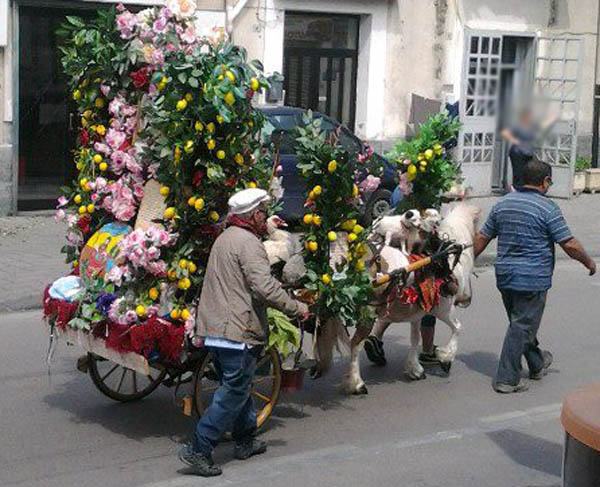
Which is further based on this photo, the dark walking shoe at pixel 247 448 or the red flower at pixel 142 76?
the red flower at pixel 142 76

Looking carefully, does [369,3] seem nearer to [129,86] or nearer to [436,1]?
[436,1]

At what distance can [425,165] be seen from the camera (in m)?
9.10

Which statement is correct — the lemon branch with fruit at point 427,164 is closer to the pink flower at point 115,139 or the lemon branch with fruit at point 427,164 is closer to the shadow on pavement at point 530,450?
the shadow on pavement at point 530,450

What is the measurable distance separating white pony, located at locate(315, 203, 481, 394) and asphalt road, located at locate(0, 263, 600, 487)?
18 centimetres

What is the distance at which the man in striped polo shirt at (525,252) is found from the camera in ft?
28.8

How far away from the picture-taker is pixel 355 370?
8727 millimetres

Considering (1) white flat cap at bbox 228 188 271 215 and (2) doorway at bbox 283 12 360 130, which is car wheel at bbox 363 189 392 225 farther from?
(1) white flat cap at bbox 228 188 271 215

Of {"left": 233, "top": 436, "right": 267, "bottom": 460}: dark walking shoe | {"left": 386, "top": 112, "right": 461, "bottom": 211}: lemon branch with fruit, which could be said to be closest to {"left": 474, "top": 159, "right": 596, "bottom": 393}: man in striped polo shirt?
{"left": 386, "top": 112, "right": 461, "bottom": 211}: lemon branch with fruit

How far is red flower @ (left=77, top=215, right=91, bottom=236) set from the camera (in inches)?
313

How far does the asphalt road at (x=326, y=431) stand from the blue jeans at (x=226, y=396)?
26 centimetres

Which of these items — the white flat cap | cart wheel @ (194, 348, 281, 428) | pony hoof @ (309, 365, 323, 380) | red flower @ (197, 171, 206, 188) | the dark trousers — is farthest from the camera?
the dark trousers

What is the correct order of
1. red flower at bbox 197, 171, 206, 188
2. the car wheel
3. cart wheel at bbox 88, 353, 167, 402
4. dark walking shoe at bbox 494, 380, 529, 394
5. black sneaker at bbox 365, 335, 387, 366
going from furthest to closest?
the car wheel → black sneaker at bbox 365, 335, 387, 366 → dark walking shoe at bbox 494, 380, 529, 394 → cart wheel at bbox 88, 353, 167, 402 → red flower at bbox 197, 171, 206, 188

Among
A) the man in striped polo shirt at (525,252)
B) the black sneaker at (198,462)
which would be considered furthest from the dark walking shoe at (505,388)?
the black sneaker at (198,462)

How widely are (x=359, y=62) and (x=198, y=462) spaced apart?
14.5m
